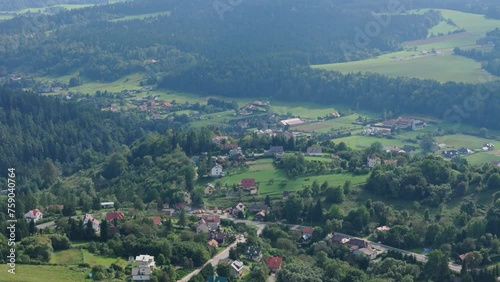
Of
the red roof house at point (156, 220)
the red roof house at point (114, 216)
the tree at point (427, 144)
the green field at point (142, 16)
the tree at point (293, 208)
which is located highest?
the red roof house at point (114, 216)

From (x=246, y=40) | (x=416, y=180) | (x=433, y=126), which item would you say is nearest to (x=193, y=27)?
(x=246, y=40)

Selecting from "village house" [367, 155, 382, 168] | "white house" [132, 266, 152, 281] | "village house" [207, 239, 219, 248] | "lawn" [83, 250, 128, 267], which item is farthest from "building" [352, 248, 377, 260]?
"village house" [367, 155, 382, 168]

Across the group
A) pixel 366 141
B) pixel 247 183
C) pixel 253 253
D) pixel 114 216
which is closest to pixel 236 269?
pixel 253 253

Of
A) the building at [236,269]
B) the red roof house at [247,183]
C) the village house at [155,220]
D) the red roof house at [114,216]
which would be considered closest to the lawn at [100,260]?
the building at [236,269]

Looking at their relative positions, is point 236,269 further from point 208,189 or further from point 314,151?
point 314,151

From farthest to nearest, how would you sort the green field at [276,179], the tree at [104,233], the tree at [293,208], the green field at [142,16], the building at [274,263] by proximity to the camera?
the green field at [142,16]
the green field at [276,179]
the tree at [293,208]
the tree at [104,233]
the building at [274,263]

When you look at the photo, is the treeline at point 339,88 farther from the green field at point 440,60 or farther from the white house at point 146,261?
the white house at point 146,261

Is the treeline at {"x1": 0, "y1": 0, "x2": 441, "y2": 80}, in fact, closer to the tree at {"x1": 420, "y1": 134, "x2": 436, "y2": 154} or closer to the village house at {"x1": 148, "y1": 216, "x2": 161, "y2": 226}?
the tree at {"x1": 420, "y1": 134, "x2": 436, "y2": 154}
